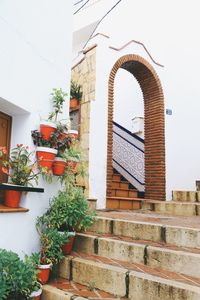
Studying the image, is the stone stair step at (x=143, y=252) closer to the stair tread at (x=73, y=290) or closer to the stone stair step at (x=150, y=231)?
the stone stair step at (x=150, y=231)

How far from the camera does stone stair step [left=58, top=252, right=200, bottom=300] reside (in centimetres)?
263

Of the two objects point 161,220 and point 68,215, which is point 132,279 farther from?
point 161,220

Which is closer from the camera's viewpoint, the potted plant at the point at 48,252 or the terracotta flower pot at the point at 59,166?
the potted plant at the point at 48,252

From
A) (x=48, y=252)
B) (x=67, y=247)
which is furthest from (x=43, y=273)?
(x=67, y=247)

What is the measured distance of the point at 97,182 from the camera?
5.82 meters

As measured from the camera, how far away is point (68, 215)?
11.5 feet

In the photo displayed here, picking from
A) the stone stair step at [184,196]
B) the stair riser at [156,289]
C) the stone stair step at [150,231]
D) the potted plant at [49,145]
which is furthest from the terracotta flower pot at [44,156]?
the stone stair step at [184,196]

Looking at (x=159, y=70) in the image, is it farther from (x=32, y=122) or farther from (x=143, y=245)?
(x=143, y=245)

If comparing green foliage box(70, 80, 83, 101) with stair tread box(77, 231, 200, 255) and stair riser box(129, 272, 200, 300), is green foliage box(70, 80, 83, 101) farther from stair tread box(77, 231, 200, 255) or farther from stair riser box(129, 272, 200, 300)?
stair riser box(129, 272, 200, 300)

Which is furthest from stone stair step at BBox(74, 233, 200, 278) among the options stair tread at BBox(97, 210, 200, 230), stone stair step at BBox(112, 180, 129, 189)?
stone stair step at BBox(112, 180, 129, 189)

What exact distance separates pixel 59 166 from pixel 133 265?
1514 millimetres

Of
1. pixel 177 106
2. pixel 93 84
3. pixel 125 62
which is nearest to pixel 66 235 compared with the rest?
pixel 93 84

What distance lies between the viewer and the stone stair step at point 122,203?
20.0ft

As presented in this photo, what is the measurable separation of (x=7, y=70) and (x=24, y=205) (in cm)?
157
